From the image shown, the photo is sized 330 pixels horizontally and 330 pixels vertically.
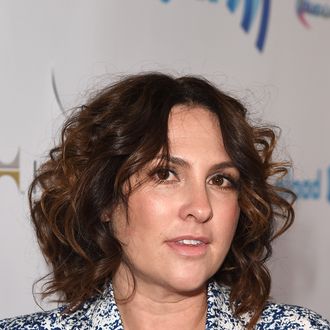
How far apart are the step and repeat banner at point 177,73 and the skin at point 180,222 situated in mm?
302

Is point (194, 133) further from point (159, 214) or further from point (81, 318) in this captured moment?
point (81, 318)

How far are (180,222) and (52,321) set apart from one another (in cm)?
36

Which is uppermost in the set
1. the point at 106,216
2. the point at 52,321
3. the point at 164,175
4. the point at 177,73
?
the point at 177,73

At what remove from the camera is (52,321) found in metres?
1.48

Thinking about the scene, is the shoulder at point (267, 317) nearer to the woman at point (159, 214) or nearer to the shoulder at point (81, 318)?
the woman at point (159, 214)

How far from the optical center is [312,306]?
2.14 metres

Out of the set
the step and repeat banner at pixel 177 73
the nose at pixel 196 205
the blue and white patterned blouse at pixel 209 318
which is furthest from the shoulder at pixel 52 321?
the nose at pixel 196 205

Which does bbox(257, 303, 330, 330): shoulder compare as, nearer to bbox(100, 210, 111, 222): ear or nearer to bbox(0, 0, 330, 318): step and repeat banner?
bbox(100, 210, 111, 222): ear

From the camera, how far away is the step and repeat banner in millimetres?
1603

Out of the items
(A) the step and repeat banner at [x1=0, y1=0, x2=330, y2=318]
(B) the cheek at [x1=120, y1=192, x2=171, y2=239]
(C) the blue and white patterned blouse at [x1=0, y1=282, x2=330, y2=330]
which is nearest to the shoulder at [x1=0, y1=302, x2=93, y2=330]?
(C) the blue and white patterned blouse at [x1=0, y1=282, x2=330, y2=330]

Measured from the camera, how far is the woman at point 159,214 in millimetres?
1323

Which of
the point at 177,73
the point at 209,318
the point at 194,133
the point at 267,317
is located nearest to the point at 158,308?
the point at 209,318

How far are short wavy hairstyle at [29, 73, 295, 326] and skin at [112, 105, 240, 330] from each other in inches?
1.1

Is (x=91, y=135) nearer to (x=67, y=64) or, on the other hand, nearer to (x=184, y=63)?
(x=67, y=64)
